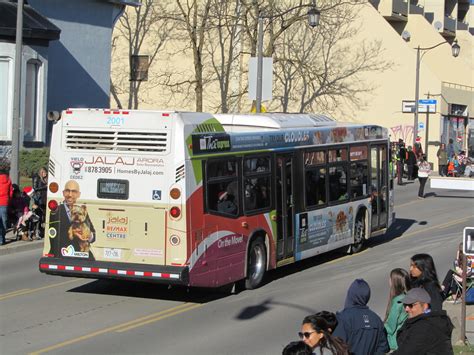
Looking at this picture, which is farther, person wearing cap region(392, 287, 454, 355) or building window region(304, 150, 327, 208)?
building window region(304, 150, 327, 208)

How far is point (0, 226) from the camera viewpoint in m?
18.3

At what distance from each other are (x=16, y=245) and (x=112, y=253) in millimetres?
6214

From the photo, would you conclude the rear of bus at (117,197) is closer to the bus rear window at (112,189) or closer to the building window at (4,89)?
the bus rear window at (112,189)

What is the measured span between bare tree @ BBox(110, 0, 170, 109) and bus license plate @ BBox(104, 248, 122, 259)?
38.7m

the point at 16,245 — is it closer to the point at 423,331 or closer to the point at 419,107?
the point at 423,331

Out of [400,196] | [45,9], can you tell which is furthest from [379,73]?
[45,9]

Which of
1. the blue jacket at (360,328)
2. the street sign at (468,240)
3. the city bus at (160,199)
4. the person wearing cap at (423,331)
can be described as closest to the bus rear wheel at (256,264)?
the city bus at (160,199)

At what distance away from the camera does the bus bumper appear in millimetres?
12648

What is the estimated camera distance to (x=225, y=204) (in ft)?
45.2

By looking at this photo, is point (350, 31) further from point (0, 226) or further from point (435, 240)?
point (0, 226)

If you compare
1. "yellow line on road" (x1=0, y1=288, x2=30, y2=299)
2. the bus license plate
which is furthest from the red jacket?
the bus license plate

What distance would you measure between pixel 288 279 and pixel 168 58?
38.6m

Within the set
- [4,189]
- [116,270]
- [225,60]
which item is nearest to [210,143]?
[116,270]

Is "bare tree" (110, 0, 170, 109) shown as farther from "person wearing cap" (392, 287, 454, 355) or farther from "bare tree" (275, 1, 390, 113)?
"person wearing cap" (392, 287, 454, 355)
